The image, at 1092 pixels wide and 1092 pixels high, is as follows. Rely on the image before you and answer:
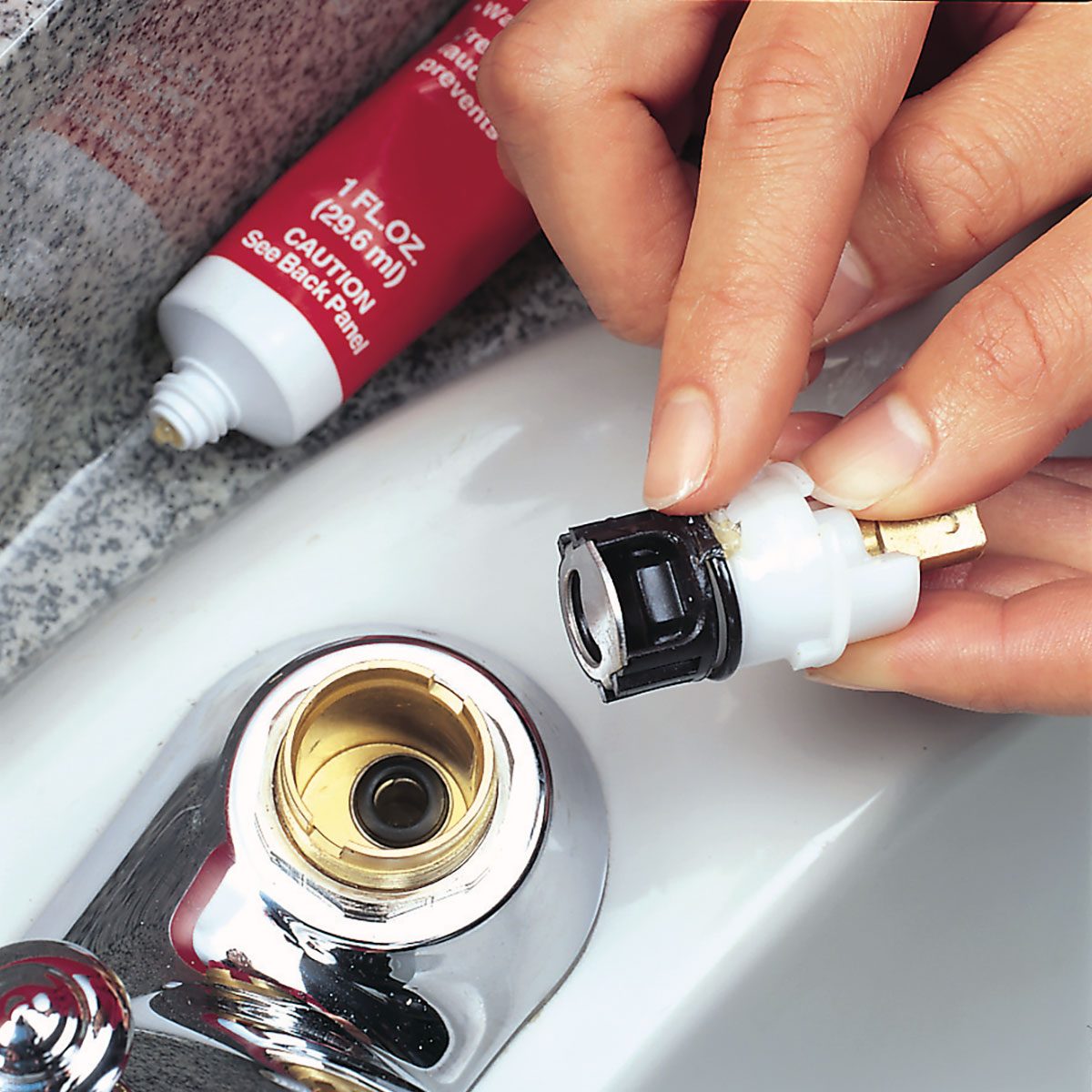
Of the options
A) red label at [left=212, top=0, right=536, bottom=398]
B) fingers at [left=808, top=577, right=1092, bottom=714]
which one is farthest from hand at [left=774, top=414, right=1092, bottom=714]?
red label at [left=212, top=0, right=536, bottom=398]

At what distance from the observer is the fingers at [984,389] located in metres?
0.29

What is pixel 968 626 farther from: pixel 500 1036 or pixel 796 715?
pixel 500 1036

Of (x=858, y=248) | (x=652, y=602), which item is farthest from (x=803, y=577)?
(x=858, y=248)

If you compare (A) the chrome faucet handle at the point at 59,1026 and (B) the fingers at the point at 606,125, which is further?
(B) the fingers at the point at 606,125

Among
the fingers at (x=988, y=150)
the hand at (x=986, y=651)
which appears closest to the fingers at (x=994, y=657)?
the hand at (x=986, y=651)

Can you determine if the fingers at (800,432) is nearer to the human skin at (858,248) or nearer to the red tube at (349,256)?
the human skin at (858,248)

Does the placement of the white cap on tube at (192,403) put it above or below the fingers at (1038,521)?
above

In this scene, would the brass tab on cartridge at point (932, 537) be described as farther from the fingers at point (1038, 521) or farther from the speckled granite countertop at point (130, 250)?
the speckled granite countertop at point (130, 250)

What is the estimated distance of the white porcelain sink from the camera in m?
0.33

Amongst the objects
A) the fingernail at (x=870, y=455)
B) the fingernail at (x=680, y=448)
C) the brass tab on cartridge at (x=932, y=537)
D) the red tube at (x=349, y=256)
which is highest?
the red tube at (x=349, y=256)

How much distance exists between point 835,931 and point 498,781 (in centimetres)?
11

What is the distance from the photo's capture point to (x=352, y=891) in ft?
0.93

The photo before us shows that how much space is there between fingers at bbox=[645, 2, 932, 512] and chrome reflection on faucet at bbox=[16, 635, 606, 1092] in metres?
0.08

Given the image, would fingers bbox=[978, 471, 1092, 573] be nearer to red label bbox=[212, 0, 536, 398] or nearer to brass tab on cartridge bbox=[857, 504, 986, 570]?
brass tab on cartridge bbox=[857, 504, 986, 570]
